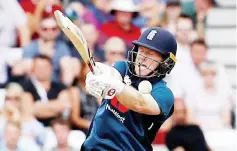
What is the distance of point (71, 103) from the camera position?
9945 mm

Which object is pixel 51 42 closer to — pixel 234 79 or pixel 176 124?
pixel 176 124

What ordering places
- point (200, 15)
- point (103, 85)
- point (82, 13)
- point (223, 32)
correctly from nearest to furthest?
point (103, 85)
point (82, 13)
point (200, 15)
point (223, 32)

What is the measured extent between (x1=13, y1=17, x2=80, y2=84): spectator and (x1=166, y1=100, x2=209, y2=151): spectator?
1461 mm

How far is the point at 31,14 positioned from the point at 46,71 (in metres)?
1.19

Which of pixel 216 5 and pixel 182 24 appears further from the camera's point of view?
pixel 216 5

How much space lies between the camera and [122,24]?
36.2 feet

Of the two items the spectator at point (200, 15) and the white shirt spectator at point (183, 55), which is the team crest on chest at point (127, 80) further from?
the spectator at point (200, 15)

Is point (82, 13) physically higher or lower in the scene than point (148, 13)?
higher

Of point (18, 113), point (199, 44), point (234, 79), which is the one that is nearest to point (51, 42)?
point (18, 113)

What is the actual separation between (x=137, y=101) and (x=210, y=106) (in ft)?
17.5

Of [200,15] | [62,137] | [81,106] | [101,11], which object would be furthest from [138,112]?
[200,15]

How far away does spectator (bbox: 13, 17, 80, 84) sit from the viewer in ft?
33.9

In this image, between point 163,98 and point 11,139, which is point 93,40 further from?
point 163,98

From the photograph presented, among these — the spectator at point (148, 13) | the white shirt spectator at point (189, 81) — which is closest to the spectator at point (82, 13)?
the spectator at point (148, 13)
